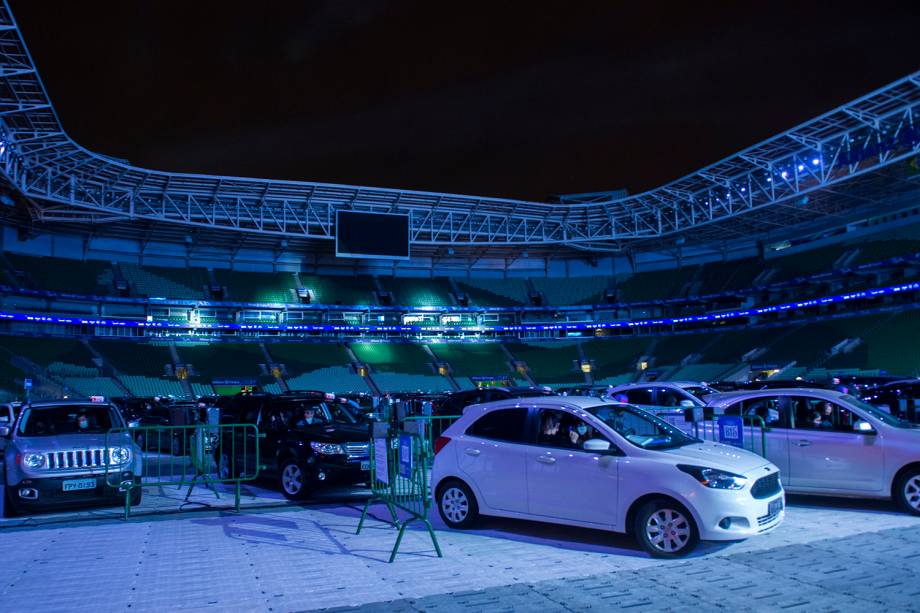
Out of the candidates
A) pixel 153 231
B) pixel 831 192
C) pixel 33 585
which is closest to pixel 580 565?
pixel 33 585

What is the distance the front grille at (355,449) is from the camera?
39.3ft

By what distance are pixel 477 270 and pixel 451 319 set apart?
6.62m

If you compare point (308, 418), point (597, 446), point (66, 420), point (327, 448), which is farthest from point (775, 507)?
point (66, 420)

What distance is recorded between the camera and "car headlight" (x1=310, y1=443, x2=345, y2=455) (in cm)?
1191

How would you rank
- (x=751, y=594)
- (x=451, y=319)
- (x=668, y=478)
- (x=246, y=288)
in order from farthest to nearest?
(x=451, y=319) < (x=246, y=288) < (x=668, y=478) < (x=751, y=594)

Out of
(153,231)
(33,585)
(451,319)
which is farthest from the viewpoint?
(451,319)

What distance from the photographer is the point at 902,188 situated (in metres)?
44.5

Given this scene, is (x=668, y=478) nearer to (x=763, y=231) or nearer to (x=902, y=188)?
(x=902, y=188)

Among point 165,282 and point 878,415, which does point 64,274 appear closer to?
point 165,282

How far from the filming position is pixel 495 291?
213 ft

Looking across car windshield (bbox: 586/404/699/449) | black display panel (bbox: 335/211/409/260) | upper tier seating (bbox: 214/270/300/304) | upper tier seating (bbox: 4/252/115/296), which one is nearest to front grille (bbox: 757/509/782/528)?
car windshield (bbox: 586/404/699/449)

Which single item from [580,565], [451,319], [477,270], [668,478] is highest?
[477,270]

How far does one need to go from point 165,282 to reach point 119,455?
157 ft

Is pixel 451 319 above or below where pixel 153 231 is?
below
